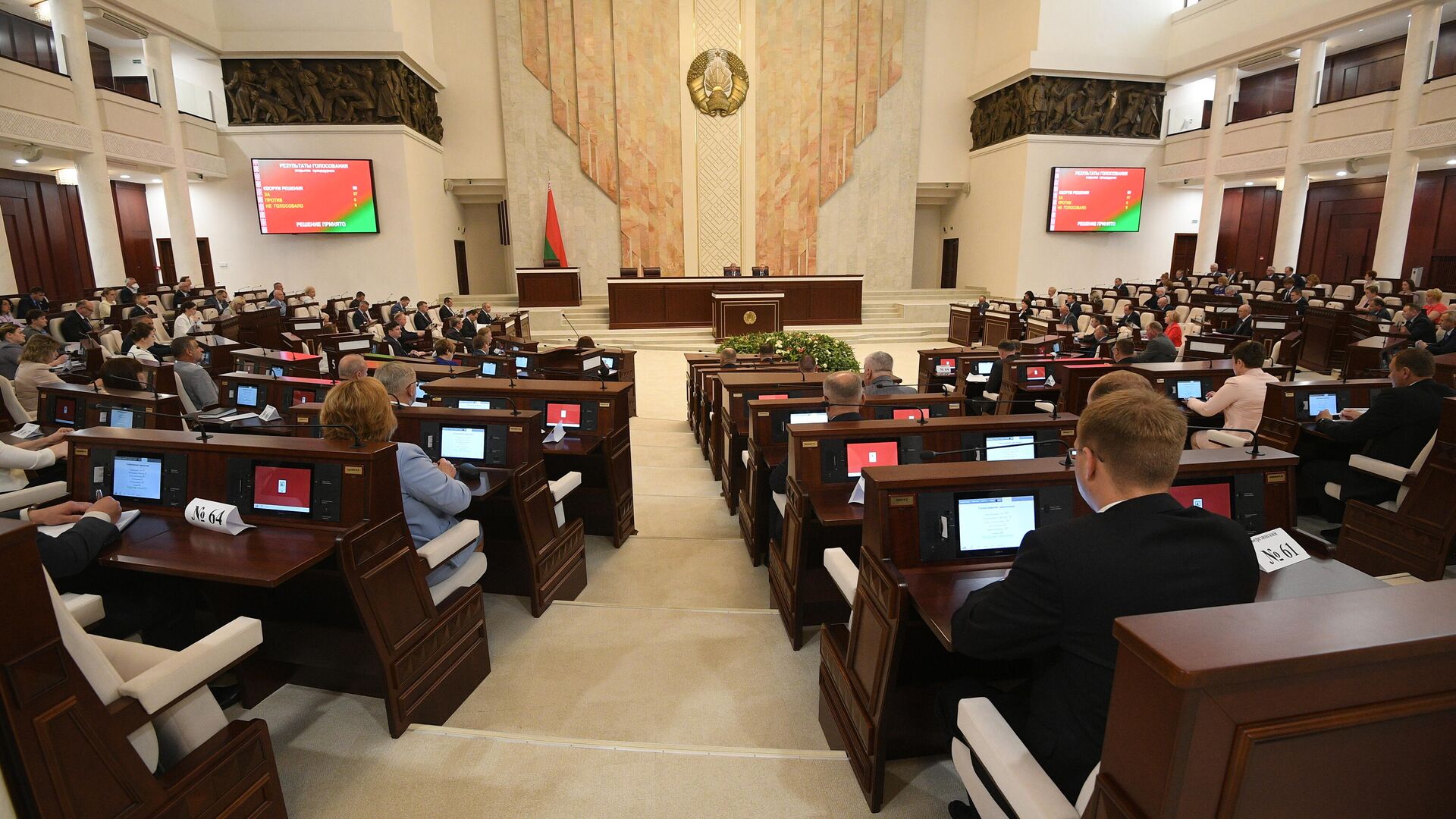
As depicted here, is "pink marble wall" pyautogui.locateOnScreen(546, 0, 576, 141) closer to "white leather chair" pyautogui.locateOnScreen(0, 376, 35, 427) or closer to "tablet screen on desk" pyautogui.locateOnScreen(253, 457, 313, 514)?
"white leather chair" pyautogui.locateOnScreen(0, 376, 35, 427)

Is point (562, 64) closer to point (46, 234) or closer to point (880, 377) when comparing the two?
point (46, 234)

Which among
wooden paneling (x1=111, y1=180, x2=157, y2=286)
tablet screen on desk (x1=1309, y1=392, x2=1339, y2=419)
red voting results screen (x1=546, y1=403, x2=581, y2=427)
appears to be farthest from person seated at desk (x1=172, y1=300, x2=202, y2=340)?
tablet screen on desk (x1=1309, y1=392, x2=1339, y2=419)

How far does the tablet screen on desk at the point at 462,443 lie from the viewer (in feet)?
12.4

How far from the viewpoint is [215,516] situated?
263 centimetres

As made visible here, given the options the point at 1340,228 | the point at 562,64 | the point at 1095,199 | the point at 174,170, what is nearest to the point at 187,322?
the point at 174,170

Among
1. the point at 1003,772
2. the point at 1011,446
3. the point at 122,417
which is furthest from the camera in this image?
the point at 122,417

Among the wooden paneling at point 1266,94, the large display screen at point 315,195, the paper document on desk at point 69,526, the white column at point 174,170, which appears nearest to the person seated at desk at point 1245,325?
the wooden paneling at point 1266,94

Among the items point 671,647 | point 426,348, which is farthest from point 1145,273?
point 671,647

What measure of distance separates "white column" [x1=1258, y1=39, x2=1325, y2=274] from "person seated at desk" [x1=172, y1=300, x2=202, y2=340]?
62.4ft

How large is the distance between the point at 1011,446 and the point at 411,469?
2.83m

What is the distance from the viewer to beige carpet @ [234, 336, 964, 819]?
239 centimetres

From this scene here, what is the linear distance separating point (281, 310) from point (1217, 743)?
13.3 metres

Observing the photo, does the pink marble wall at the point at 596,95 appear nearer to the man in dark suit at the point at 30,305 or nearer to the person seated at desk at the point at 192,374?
the man in dark suit at the point at 30,305

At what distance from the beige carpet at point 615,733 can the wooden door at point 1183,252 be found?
64.5ft
